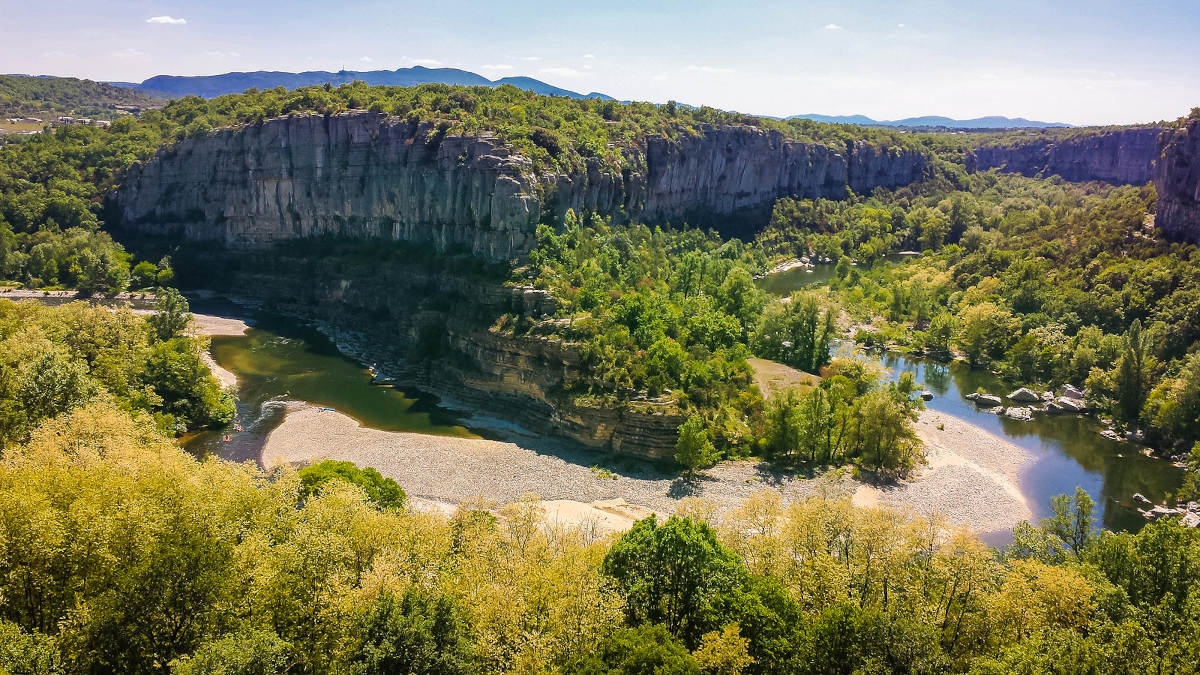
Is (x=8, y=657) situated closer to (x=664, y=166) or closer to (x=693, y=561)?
(x=693, y=561)

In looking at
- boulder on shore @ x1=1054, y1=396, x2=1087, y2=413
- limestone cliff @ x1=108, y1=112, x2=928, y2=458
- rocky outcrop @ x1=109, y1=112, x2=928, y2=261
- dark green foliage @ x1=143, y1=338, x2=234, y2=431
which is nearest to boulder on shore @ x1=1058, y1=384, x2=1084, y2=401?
boulder on shore @ x1=1054, y1=396, x2=1087, y2=413

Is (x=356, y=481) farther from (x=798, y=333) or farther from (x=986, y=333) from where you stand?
(x=986, y=333)

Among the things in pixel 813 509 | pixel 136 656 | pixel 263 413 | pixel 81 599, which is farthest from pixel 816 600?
pixel 263 413

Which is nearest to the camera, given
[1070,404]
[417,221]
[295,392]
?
[1070,404]

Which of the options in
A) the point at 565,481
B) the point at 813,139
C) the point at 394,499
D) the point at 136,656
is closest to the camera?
the point at 136,656

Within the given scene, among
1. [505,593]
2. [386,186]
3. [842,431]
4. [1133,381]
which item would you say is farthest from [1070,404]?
[386,186]

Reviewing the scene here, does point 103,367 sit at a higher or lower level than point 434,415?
higher

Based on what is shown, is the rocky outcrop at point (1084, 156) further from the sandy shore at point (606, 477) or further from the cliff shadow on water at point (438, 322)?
the cliff shadow on water at point (438, 322)
